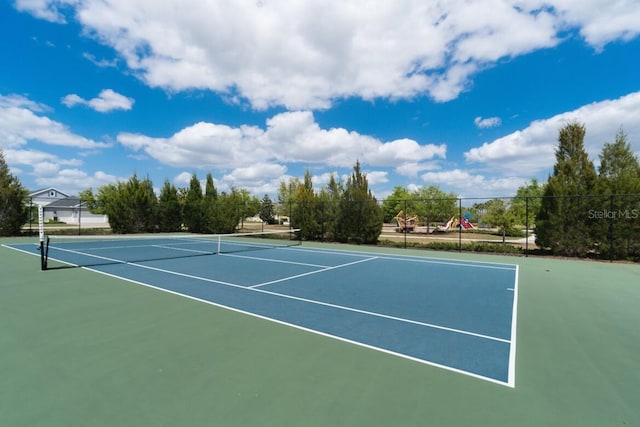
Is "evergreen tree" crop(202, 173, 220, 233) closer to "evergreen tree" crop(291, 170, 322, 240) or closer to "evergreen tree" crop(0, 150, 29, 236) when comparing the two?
"evergreen tree" crop(291, 170, 322, 240)

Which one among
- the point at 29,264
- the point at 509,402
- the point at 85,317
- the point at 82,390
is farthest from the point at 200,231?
the point at 509,402

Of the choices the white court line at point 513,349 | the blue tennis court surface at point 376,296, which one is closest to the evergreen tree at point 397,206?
the blue tennis court surface at point 376,296

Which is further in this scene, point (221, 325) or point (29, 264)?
point (29, 264)

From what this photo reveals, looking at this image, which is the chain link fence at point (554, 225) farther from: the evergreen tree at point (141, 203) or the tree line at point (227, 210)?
the evergreen tree at point (141, 203)

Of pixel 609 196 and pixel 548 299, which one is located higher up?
pixel 609 196

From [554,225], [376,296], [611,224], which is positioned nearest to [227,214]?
[376,296]

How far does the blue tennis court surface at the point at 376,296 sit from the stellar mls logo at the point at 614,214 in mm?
4225

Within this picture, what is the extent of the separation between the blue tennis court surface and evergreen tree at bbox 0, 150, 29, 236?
11851 millimetres

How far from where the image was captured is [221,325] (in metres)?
4.18

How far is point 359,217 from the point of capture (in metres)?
16.4

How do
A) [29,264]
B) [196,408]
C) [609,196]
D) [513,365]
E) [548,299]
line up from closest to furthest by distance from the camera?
1. [196,408]
2. [513,365]
3. [548,299]
4. [29,264]
5. [609,196]

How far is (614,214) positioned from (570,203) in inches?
50.0

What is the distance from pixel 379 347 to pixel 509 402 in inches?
53.5

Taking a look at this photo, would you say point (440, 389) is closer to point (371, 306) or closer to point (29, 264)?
point (371, 306)
